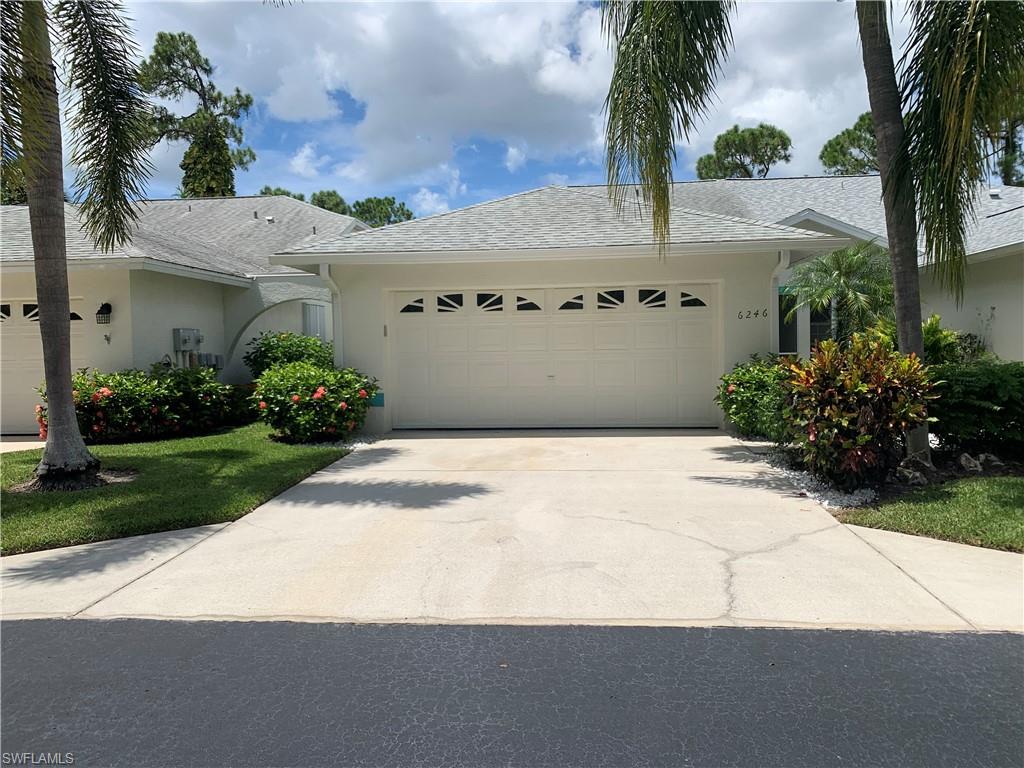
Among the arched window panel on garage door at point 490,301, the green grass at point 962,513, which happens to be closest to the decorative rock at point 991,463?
the green grass at point 962,513

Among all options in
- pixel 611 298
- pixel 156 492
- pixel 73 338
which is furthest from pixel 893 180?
pixel 73 338

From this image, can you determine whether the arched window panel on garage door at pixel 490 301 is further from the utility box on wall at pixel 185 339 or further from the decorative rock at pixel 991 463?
the decorative rock at pixel 991 463

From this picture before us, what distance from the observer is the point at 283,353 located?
14352mm

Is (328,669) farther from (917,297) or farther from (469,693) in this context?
(917,297)

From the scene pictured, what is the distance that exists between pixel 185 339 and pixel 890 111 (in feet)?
38.4

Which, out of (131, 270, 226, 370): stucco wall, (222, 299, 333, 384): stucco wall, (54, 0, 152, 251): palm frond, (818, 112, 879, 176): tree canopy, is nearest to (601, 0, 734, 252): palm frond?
(54, 0, 152, 251): palm frond

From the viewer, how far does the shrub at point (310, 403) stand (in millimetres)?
10203

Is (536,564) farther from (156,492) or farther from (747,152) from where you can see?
(747,152)

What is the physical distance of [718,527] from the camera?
6090 mm

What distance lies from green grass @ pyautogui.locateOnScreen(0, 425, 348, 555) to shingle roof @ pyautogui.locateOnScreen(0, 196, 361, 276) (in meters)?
3.89

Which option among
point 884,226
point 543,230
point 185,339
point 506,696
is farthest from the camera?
point 884,226

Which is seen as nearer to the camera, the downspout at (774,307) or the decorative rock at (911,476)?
the decorative rock at (911,476)

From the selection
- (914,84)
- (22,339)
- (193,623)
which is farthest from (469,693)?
(22,339)

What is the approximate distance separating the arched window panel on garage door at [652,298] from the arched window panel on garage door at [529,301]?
1.62 metres
